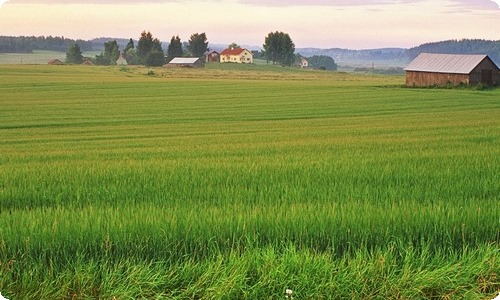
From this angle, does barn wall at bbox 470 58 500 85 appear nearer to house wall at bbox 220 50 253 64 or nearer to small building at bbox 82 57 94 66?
house wall at bbox 220 50 253 64

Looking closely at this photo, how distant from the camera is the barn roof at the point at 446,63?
54094 mm

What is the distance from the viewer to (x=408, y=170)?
33.0ft

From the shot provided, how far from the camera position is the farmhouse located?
178 feet

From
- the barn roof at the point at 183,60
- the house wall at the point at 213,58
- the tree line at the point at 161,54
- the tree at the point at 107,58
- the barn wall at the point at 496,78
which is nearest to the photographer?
the tree line at the point at 161,54

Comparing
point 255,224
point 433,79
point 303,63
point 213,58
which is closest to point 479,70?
point 433,79

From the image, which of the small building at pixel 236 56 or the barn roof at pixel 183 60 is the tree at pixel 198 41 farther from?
the small building at pixel 236 56

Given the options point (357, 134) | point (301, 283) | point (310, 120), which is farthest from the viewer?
point (310, 120)

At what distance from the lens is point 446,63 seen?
184ft

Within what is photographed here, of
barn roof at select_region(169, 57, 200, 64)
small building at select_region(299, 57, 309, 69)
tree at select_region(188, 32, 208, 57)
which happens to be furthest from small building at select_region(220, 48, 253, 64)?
tree at select_region(188, 32, 208, 57)

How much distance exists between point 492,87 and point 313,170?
49079mm

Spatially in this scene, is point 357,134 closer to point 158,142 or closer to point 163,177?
point 158,142

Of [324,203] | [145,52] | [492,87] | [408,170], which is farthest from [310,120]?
[492,87]

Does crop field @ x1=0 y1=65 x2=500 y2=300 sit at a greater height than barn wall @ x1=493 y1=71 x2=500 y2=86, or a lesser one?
lesser

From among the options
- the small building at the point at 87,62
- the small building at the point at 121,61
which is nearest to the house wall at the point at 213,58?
the small building at the point at 121,61
